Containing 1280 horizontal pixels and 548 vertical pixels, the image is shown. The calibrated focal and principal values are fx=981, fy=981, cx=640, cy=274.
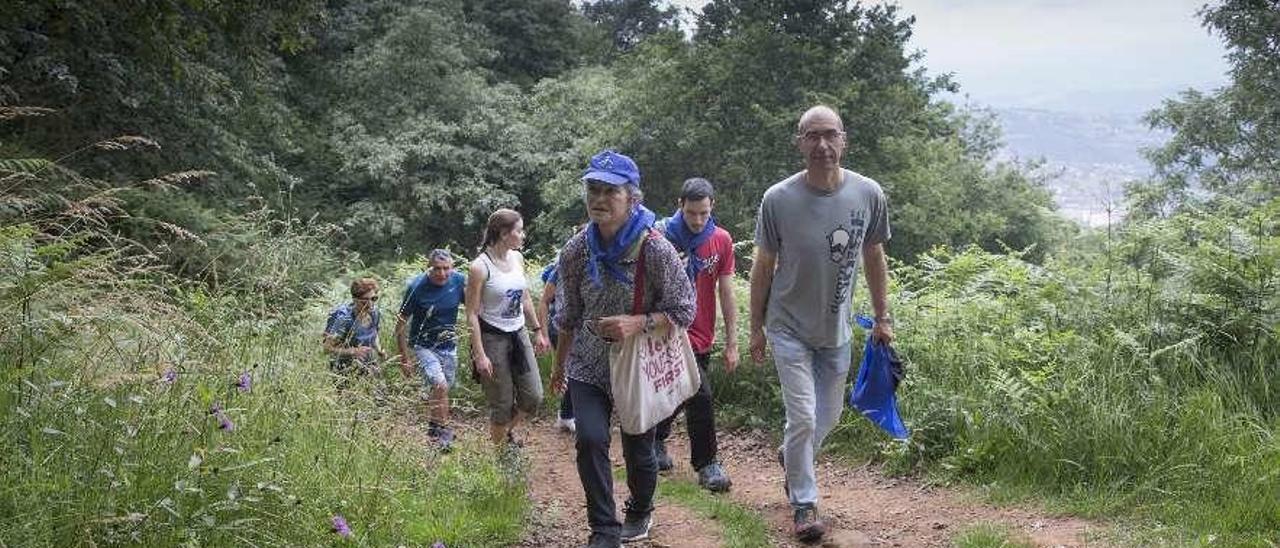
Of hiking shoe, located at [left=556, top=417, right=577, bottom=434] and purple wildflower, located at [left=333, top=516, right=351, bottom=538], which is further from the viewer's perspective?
hiking shoe, located at [left=556, top=417, right=577, bottom=434]

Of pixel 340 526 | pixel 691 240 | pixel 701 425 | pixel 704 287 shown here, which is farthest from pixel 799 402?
pixel 340 526

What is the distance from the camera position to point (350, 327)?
250 inches

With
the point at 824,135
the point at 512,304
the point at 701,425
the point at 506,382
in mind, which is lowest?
the point at 701,425

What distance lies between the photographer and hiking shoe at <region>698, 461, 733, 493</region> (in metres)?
5.79

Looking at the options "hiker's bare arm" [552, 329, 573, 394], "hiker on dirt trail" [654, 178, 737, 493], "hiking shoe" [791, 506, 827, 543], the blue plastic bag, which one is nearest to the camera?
"hiker's bare arm" [552, 329, 573, 394]

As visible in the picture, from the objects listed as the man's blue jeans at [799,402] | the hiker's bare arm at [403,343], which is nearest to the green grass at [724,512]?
the man's blue jeans at [799,402]

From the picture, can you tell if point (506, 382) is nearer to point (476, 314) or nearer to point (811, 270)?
point (476, 314)

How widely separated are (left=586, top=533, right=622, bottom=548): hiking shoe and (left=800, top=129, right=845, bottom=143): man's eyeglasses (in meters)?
2.00

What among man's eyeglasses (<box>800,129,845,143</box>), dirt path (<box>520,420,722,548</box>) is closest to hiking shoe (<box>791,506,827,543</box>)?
dirt path (<box>520,420,722,548</box>)

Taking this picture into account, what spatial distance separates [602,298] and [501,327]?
7.15 ft

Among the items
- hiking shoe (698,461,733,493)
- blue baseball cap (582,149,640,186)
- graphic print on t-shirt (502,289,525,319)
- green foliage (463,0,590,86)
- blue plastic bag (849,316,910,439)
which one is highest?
green foliage (463,0,590,86)

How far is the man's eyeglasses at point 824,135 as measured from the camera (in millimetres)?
4516

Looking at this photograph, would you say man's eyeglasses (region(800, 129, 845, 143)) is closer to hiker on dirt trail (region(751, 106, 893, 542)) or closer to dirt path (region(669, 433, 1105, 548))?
hiker on dirt trail (region(751, 106, 893, 542))

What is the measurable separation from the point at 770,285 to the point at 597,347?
106 centimetres
